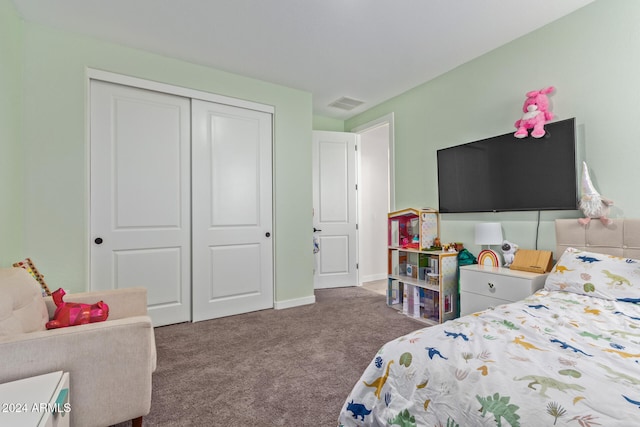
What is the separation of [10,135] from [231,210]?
179cm

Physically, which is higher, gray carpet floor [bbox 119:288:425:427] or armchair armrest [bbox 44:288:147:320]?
armchair armrest [bbox 44:288:147:320]

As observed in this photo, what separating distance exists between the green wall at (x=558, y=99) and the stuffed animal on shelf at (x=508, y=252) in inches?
2.9

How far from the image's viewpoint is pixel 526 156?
2.62 m

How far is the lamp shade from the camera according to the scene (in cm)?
271

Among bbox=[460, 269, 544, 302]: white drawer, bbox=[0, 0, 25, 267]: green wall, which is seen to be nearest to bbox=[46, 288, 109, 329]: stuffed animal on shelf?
bbox=[0, 0, 25, 267]: green wall

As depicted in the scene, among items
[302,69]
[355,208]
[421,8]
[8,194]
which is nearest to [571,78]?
[421,8]

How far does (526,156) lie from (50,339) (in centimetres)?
331

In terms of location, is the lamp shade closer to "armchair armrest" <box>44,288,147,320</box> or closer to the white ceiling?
the white ceiling

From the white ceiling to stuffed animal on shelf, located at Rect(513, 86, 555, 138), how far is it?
0.59 m

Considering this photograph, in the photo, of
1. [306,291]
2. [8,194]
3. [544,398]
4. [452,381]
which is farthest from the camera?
[306,291]

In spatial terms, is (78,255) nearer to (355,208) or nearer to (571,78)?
(355,208)

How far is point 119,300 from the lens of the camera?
198 cm

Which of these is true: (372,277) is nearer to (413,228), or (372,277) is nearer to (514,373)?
(413,228)

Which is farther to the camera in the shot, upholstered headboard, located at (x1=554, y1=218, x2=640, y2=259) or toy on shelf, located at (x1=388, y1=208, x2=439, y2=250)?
toy on shelf, located at (x1=388, y1=208, x2=439, y2=250)
